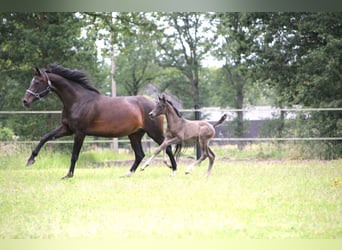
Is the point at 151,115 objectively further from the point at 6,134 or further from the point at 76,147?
the point at 6,134

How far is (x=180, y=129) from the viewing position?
19.6ft

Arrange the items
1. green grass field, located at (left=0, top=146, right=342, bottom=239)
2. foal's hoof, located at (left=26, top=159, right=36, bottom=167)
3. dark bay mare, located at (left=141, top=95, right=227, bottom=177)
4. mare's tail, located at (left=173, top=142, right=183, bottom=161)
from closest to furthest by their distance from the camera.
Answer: green grass field, located at (left=0, top=146, right=342, bottom=239) → foal's hoof, located at (left=26, top=159, right=36, bottom=167) → dark bay mare, located at (left=141, top=95, right=227, bottom=177) → mare's tail, located at (left=173, top=142, right=183, bottom=161)

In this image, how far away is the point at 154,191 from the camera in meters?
5.57

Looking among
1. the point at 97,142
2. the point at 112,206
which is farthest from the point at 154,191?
the point at 97,142

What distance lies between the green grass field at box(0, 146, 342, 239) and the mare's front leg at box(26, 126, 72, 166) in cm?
6

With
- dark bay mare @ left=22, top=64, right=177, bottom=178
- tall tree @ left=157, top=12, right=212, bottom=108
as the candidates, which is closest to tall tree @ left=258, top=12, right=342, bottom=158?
tall tree @ left=157, top=12, right=212, bottom=108

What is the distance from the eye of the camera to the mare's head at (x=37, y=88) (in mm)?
5789

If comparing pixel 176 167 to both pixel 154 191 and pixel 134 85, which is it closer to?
pixel 154 191

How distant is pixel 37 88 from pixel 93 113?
58 cm

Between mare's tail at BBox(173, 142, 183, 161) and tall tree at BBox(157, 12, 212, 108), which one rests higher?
tall tree at BBox(157, 12, 212, 108)

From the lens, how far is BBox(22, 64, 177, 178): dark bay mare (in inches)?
233

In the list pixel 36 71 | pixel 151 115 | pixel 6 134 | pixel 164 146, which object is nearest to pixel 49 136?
pixel 6 134

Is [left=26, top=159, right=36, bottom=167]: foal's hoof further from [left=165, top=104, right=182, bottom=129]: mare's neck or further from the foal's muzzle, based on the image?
[left=165, top=104, right=182, bottom=129]: mare's neck
